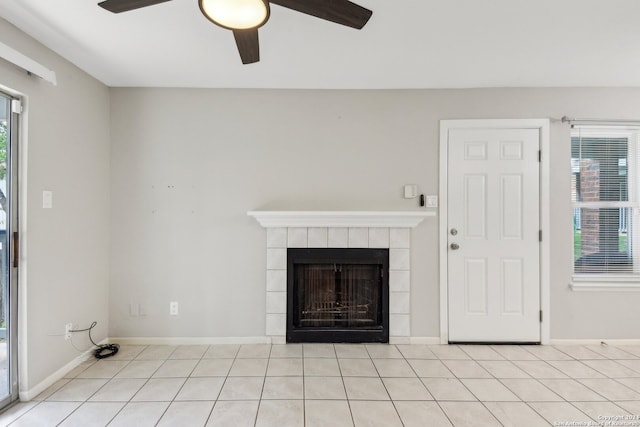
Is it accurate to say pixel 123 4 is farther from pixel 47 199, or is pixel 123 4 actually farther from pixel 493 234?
pixel 493 234

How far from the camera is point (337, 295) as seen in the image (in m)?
2.85

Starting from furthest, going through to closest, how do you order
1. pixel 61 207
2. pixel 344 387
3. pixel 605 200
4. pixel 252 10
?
pixel 605 200
pixel 61 207
pixel 344 387
pixel 252 10

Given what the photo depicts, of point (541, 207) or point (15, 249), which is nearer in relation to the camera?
point (15, 249)

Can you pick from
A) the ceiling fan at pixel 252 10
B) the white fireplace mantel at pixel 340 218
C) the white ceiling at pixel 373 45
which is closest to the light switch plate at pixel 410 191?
the white fireplace mantel at pixel 340 218

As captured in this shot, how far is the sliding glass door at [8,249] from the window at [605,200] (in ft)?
14.2

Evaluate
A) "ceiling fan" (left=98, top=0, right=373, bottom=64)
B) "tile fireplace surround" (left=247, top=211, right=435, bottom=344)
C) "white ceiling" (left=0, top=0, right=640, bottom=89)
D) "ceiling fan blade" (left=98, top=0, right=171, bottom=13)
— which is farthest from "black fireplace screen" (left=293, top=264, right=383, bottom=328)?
"ceiling fan blade" (left=98, top=0, right=171, bottom=13)

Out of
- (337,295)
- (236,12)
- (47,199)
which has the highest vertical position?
(236,12)

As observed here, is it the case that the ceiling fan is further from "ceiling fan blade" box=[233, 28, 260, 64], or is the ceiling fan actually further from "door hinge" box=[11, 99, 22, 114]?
"door hinge" box=[11, 99, 22, 114]

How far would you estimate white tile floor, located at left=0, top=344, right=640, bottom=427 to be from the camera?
1765 millimetres

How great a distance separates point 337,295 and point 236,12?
7.60 ft

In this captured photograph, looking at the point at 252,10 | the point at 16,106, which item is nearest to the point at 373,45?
the point at 252,10

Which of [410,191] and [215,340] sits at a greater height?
[410,191]

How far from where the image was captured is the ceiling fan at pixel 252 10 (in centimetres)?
120

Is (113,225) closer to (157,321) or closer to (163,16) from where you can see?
(157,321)
